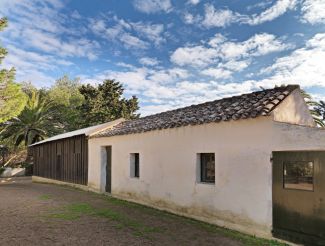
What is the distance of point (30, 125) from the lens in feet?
103

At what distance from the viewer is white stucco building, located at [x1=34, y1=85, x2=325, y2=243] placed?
22.9 ft

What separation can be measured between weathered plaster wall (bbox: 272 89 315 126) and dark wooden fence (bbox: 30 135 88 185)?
11.7 m

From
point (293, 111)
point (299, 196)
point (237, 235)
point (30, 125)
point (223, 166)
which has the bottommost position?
point (237, 235)

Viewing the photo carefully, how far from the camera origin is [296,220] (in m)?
6.52

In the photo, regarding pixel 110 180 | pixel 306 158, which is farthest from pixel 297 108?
pixel 110 180

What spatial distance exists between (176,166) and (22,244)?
5077 mm

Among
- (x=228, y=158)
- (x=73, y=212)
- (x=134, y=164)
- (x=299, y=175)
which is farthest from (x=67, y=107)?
(x=299, y=175)

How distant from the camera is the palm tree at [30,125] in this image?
30875 mm

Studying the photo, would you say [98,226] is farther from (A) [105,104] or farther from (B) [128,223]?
(A) [105,104]

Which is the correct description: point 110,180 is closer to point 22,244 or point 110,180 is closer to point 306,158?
point 22,244

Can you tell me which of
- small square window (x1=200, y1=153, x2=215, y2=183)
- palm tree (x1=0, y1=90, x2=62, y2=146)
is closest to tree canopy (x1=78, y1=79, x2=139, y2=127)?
palm tree (x1=0, y1=90, x2=62, y2=146)

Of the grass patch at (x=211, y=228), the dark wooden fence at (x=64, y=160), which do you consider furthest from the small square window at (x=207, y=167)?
the dark wooden fence at (x=64, y=160)

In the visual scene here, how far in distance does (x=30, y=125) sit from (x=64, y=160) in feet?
42.7

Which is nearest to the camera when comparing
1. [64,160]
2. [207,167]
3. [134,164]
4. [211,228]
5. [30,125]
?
[211,228]
